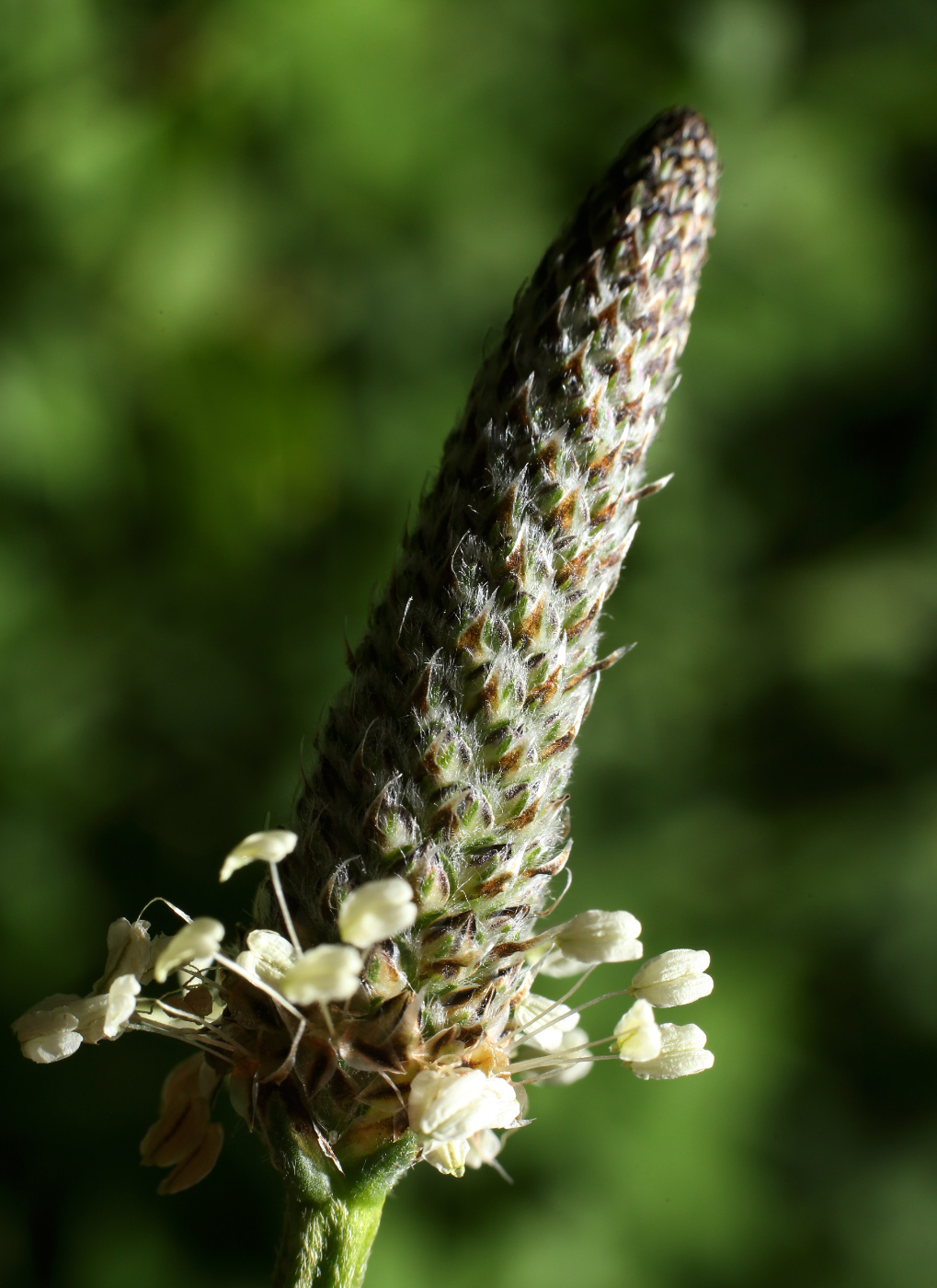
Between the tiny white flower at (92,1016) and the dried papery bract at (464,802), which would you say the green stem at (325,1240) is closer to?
the dried papery bract at (464,802)

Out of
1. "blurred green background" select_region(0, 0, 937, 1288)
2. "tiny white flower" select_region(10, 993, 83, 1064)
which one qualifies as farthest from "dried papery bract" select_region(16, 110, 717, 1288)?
"blurred green background" select_region(0, 0, 937, 1288)

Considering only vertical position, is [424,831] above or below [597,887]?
below

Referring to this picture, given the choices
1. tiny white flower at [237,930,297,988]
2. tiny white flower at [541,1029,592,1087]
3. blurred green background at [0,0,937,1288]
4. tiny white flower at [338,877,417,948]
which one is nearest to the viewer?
tiny white flower at [338,877,417,948]

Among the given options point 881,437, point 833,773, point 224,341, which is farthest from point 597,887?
point 224,341

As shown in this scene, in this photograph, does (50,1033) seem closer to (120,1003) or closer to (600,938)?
(120,1003)

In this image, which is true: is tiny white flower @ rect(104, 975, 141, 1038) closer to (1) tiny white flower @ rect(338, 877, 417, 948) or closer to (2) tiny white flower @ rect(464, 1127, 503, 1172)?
(1) tiny white flower @ rect(338, 877, 417, 948)

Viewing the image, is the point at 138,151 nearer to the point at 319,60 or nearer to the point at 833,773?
the point at 319,60
